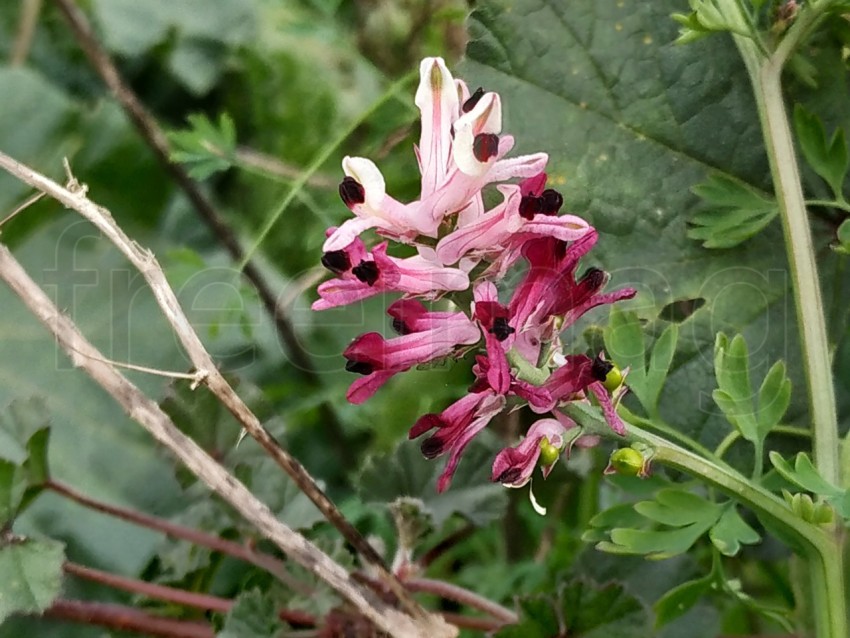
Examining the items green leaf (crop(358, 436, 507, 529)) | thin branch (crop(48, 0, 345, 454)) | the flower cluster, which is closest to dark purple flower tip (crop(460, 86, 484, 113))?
the flower cluster

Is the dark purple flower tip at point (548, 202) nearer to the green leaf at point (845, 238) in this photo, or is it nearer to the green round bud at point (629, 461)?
the green round bud at point (629, 461)

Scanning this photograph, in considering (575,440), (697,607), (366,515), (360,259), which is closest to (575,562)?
(697,607)

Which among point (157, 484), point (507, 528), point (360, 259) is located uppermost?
point (360, 259)

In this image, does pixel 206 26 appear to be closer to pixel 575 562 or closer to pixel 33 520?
pixel 33 520

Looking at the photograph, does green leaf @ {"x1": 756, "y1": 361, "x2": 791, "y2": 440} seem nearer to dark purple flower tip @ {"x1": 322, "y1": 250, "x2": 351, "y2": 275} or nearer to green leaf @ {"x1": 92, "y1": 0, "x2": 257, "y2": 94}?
dark purple flower tip @ {"x1": 322, "y1": 250, "x2": 351, "y2": 275}

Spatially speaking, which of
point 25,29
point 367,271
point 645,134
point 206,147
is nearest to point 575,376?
point 367,271

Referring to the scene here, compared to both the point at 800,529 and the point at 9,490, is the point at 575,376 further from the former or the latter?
the point at 9,490
